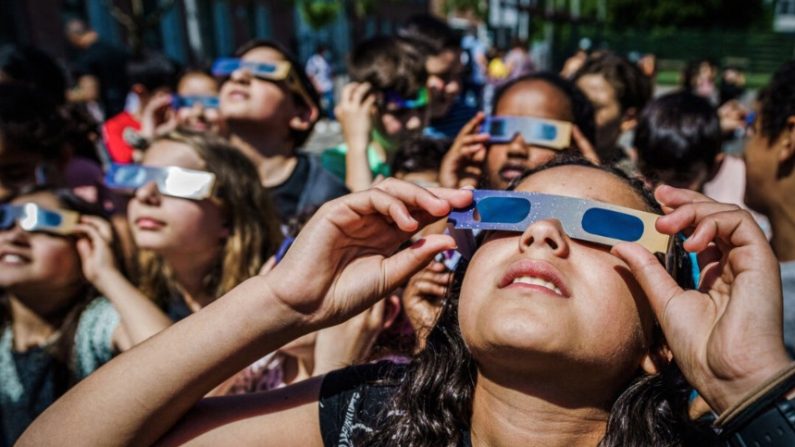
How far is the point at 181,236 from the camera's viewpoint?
2730 mm

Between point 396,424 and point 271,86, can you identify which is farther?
point 271,86

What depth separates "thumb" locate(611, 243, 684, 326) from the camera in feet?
4.73

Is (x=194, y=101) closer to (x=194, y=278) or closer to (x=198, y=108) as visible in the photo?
(x=198, y=108)

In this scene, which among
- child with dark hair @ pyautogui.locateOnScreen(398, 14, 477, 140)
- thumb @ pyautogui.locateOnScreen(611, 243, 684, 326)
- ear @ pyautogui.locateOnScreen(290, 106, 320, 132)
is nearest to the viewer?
thumb @ pyautogui.locateOnScreen(611, 243, 684, 326)

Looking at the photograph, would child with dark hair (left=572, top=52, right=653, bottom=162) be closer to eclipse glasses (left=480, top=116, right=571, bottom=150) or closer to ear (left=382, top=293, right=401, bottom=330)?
eclipse glasses (left=480, top=116, right=571, bottom=150)

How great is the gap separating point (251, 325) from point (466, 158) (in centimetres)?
175

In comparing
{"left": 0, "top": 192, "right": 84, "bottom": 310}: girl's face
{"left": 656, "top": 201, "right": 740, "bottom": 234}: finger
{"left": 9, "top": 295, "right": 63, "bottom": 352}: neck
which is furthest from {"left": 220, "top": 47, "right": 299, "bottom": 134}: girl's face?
{"left": 656, "top": 201, "right": 740, "bottom": 234}: finger

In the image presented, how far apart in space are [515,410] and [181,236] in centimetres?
177

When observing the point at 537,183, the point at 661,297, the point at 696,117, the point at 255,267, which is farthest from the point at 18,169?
the point at 696,117

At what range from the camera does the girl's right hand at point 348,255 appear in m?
1.58

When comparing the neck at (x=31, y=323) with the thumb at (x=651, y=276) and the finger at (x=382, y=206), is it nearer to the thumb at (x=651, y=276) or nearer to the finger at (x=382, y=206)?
the finger at (x=382, y=206)

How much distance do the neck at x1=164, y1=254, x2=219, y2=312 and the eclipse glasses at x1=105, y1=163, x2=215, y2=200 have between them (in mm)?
316

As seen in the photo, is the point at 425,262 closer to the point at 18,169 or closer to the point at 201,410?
the point at 201,410

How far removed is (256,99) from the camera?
3.69 metres
